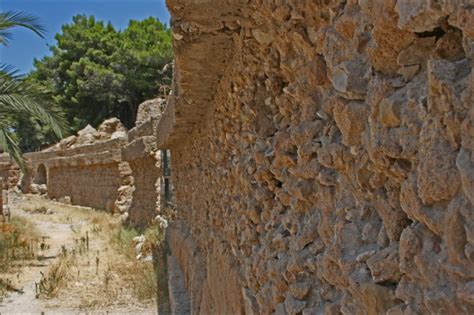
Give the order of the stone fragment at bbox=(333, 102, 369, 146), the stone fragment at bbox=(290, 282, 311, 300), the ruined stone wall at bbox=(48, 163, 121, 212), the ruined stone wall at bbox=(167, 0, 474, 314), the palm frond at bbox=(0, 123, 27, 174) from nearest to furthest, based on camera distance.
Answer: the ruined stone wall at bbox=(167, 0, 474, 314)
the stone fragment at bbox=(333, 102, 369, 146)
the stone fragment at bbox=(290, 282, 311, 300)
the palm frond at bbox=(0, 123, 27, 174)
the ruined stone wall at bbox=(48, 163, 121, 212)

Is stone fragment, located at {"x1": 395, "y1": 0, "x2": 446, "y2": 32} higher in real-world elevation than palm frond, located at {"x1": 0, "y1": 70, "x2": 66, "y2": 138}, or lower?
lower

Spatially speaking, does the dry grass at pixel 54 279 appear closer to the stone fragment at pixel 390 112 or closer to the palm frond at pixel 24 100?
the palm frond at pixel 24 100

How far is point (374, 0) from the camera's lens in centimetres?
95

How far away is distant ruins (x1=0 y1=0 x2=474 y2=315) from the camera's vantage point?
76cm

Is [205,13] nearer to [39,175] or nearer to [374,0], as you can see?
[374,0]

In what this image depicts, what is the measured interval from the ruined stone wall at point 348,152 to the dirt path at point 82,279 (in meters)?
3.81

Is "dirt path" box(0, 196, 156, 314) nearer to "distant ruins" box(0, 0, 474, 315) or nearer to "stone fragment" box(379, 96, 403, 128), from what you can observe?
"distant ruins" box(0, 0, 474, 315)

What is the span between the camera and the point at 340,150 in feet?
3.85

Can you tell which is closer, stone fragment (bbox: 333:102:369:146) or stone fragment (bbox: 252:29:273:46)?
stone fragment (bbox: 333:102:369:146)

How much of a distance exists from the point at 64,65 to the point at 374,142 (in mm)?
26670

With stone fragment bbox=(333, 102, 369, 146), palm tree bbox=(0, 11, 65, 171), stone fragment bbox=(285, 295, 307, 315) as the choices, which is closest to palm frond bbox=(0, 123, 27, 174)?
palm tree bbox=(0, 11, 65, 171)

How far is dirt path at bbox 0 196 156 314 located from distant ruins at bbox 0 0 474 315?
130 inches

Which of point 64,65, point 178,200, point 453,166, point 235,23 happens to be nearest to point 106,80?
point 64,65

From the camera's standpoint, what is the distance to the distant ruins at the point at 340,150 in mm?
760
